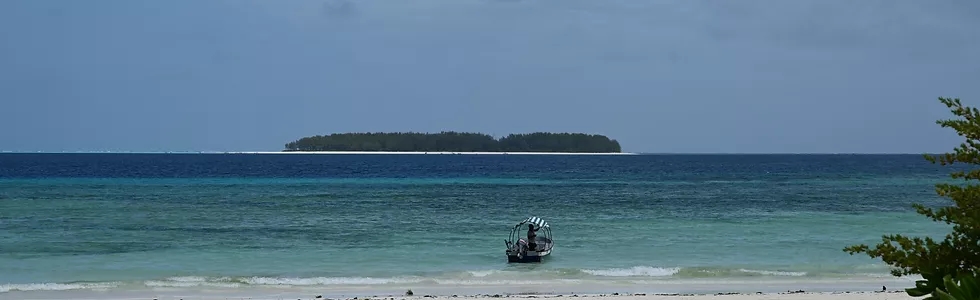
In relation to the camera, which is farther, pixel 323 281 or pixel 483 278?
pixel 483 278

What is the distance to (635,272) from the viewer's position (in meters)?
20.4

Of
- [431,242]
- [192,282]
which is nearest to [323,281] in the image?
[192,282]

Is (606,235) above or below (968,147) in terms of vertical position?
below

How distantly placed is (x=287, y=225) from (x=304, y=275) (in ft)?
41.6

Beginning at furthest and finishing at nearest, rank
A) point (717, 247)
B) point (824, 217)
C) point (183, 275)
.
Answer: point (824, 217) < point (717, 247) < point (183, 275)

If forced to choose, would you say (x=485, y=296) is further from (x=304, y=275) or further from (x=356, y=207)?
(x=356, y=207)

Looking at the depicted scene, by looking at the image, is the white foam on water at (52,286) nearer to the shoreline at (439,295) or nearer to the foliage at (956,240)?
the shoreline at (439,295)

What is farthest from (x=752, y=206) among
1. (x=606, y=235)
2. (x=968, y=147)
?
(x=968, y=147)

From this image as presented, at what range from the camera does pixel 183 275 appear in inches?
781

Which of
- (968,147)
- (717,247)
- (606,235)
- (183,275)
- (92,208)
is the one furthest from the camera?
(92,208)

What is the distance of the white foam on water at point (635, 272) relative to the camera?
20031 millimetres

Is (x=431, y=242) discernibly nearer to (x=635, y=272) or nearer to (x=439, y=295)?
(x=635, y=272)

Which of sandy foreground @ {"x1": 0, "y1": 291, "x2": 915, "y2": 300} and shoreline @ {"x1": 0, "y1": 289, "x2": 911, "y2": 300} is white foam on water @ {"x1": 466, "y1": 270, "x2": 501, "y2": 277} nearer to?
shoreline @ {"x1": 0, "y1": 289, "x2": 911, "y2": 300}

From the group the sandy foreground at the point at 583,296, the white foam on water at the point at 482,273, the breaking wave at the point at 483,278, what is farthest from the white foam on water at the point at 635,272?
the sandy foreground at the point at 583,296
